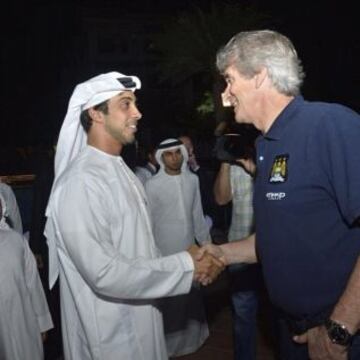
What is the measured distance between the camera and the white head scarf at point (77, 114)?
318 centimetres

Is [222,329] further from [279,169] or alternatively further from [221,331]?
[279,169]

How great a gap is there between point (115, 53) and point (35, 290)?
45.2 metres

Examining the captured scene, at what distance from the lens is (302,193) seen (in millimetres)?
2209

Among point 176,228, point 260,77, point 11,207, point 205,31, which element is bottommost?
point 176,228

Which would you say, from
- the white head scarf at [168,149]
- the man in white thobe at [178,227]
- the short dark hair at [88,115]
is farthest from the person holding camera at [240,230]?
the short dark hair at [88,115]

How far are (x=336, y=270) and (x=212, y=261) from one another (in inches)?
40.9

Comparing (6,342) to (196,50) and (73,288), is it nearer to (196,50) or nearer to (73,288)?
(73,288)

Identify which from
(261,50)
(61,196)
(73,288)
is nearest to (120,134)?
(61,196)

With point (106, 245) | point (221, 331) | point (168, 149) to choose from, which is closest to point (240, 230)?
point (168, 149)

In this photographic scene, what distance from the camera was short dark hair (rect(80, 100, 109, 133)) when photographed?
317 centimetres

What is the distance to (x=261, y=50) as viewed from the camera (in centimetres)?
237

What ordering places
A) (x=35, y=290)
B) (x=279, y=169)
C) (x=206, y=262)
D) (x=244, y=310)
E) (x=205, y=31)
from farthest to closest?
(x=205, y=31), (x=244, y=310), (x=35, y=290), (x=206, y=262), (x=279, y=169)

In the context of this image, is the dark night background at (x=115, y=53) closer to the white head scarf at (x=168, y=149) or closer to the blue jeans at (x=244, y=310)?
the white head scarf at (x=168, y=149)

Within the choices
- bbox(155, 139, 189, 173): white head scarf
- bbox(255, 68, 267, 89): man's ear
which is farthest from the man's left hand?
bbox(155, 139, 189, 173): white head scarf
